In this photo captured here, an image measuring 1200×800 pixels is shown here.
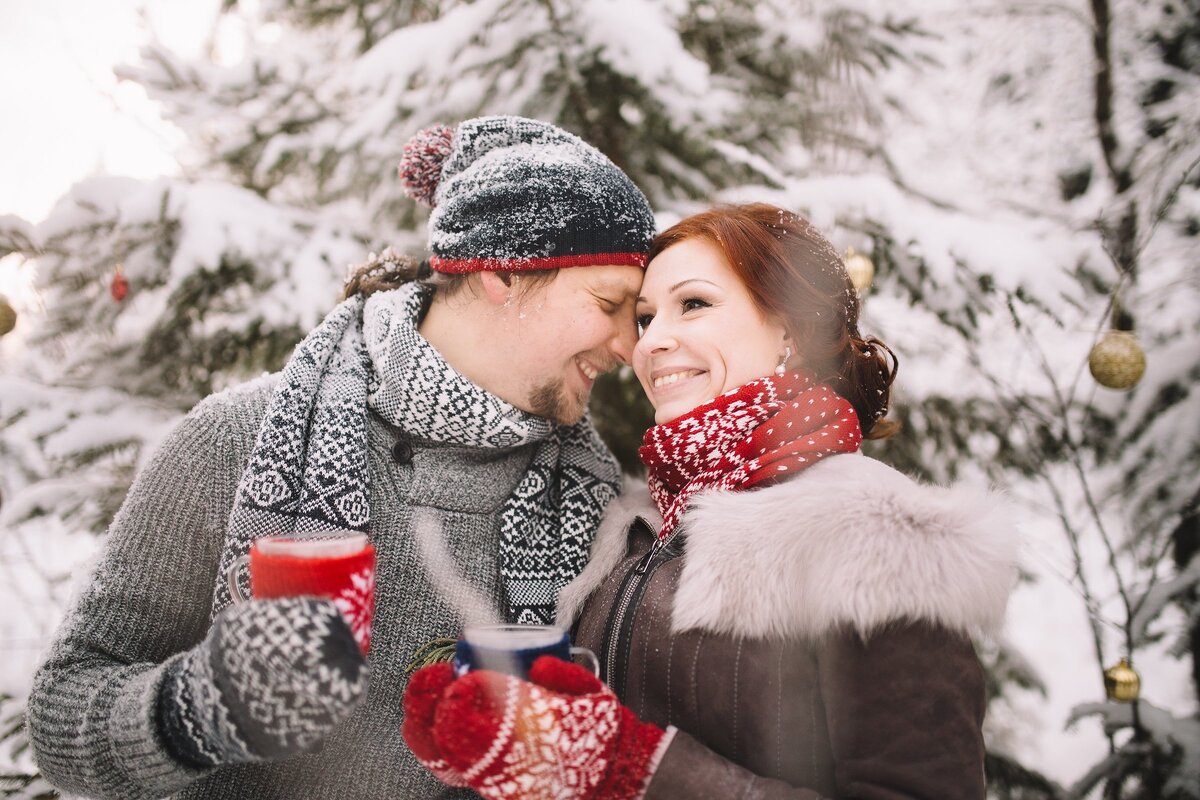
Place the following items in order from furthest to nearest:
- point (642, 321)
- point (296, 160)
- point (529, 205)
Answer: point (296, 160)
point (642, 321)
point (529, 205)

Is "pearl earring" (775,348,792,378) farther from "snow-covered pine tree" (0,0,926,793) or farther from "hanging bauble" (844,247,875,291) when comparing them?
"snow-covered pine tree" (0,0,926,793)

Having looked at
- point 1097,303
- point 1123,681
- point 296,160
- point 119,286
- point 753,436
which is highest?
point 296,160

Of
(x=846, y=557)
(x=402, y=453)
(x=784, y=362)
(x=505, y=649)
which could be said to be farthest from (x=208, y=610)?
(x=784, y=362)

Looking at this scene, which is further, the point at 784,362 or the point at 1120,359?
the point at 1120,359

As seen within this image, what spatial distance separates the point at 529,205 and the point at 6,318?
2067mm

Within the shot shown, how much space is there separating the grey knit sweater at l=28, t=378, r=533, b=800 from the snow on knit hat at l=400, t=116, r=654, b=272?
60 cm

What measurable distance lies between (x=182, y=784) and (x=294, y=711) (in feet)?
1.52

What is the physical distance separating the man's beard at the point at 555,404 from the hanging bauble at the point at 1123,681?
213cm

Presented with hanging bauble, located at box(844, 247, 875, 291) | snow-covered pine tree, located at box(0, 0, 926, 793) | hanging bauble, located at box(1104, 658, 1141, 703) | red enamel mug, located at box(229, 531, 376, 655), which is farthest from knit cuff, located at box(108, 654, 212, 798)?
hanging bauble, located at box(1104, 658, 1141, 703)

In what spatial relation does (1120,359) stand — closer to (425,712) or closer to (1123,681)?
(1123,681)

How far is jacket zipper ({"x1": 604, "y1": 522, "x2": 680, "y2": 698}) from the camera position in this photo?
1628 millimetres

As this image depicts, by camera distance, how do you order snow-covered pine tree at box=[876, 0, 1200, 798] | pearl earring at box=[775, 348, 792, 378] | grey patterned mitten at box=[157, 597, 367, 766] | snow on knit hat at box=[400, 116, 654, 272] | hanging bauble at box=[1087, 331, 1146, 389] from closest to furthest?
grey patterned mitten at box=[157, 597, 367, 766] < pearl earring at box=[775, 348, 792, 378] < snow on knit hat at box=[400, 116, 654, 272] < hanging bauble at box=[1087, 331, 1146, 389] < snow-covered pine tree at box=[876, 0, 1200, 798]

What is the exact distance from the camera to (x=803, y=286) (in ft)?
6.25

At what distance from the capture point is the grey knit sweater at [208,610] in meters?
1.35
